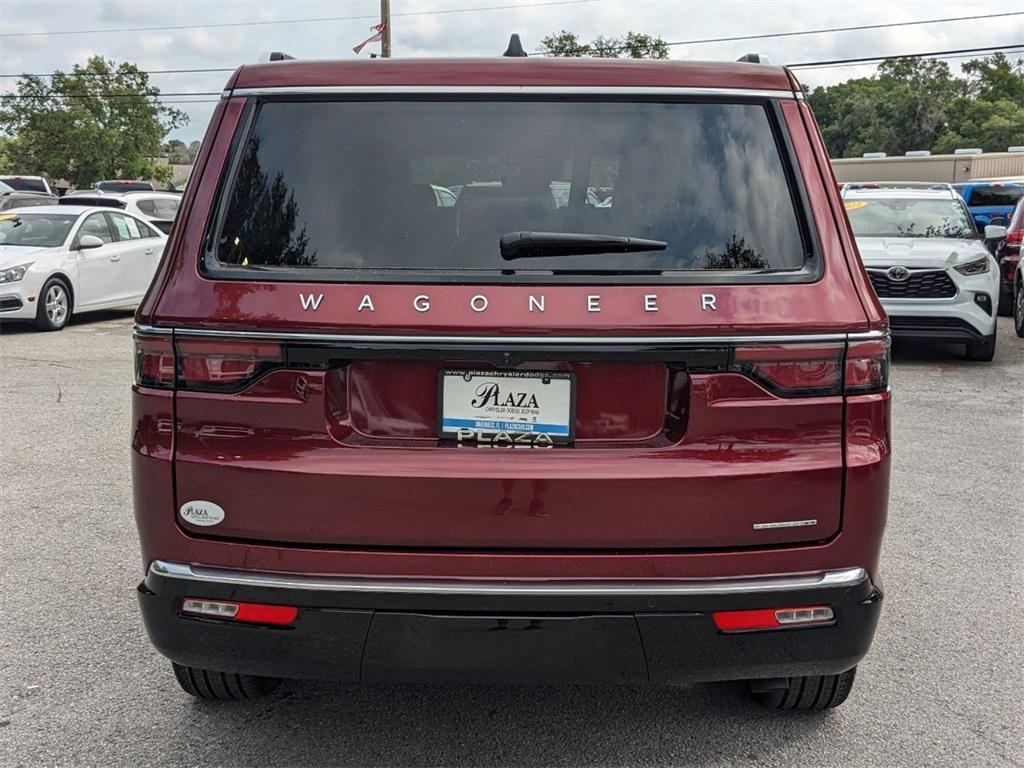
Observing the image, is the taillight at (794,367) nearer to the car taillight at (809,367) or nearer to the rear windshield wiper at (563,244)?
the car taillight at (809,367)

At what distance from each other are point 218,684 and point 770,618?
1.73 meters

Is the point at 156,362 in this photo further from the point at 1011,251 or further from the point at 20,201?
the point at 20,201

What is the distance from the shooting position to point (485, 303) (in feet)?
8.61

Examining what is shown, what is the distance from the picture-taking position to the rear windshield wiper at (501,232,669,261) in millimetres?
2682

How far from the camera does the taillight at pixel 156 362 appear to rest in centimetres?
271

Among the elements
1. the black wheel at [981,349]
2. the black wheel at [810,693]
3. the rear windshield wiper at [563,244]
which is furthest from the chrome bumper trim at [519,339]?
the black wheel at [981,349]

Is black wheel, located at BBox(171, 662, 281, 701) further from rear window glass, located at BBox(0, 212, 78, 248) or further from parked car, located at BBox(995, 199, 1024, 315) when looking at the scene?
parked car, located at BBox(995, 199, 1024, 315)

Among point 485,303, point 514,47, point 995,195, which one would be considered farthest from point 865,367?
point 995,195

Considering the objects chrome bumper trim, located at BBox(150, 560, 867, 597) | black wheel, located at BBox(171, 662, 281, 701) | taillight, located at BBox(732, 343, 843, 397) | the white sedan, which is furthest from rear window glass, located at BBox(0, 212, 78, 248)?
taillight, located at BBox(732, 343, 843, 397)

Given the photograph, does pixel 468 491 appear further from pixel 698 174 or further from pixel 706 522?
pixel 698 174

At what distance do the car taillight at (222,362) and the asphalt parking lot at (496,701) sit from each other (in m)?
1.16

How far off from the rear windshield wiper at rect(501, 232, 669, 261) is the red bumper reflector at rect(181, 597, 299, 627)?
3.47ft

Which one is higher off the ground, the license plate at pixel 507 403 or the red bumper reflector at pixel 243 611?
the license plate at pixel 507 403

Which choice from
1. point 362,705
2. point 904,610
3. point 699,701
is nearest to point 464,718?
point 362,705
